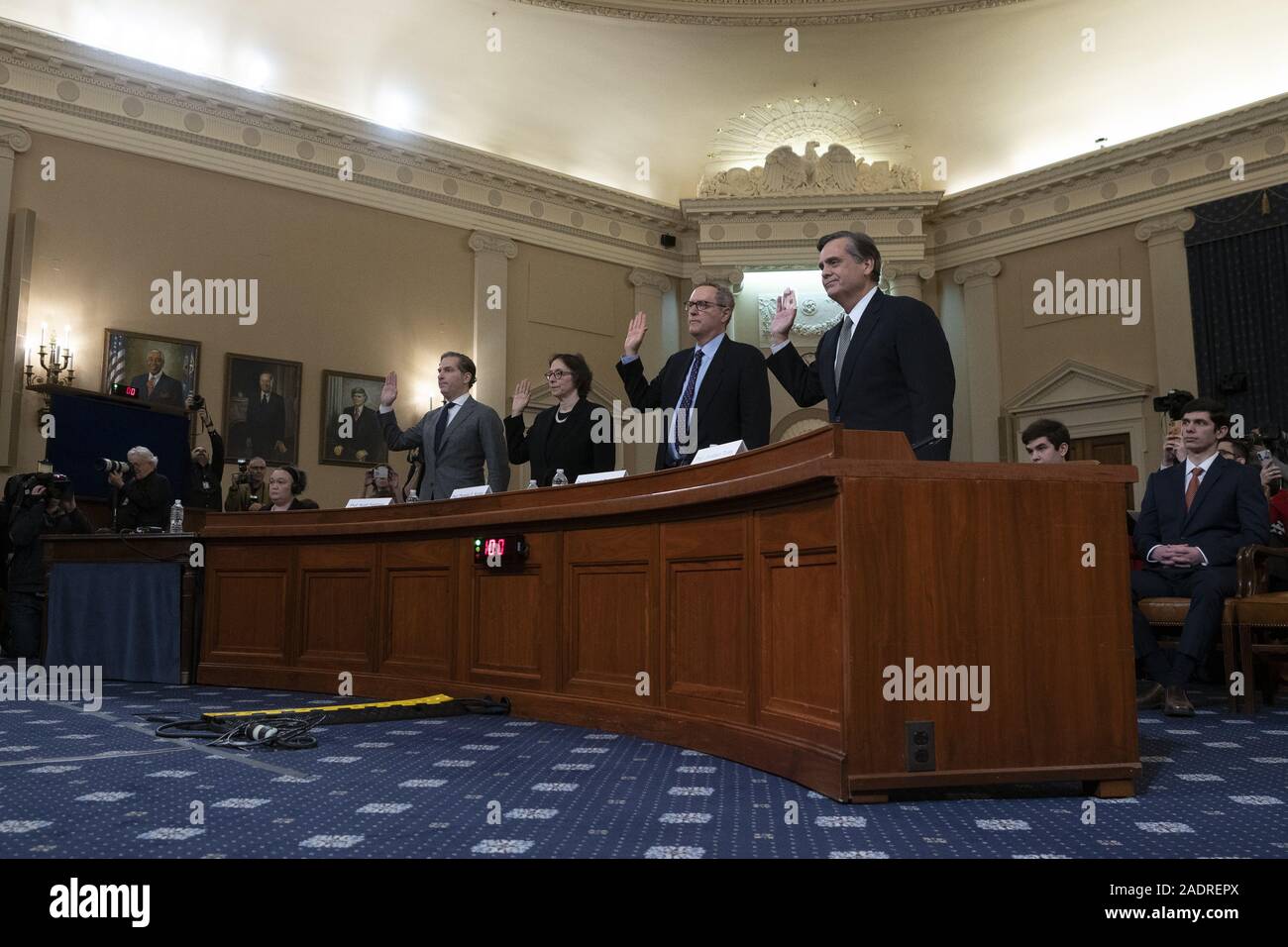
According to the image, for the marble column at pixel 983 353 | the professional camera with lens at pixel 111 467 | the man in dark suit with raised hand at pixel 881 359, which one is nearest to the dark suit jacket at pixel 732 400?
the man in dark suit with raised hand at pixel 881 359

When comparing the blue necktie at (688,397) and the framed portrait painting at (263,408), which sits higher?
the framed portrait painting at (263,408)

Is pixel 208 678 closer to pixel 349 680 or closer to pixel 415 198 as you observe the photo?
pixel 349 680

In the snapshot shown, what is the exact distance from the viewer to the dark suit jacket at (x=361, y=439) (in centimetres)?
1249

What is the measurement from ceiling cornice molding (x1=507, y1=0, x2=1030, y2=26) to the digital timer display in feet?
36.4

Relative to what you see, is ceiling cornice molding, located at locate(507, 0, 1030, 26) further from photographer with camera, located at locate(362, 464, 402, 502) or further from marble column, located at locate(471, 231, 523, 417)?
photographer with camera, located at locate(362, 464, 402, 502)

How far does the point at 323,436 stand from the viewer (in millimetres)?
12422

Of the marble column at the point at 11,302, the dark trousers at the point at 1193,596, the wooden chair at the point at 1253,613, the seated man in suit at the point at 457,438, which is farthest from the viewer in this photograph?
the marble column at the point at 11,302

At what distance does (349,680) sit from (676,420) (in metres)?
2.39

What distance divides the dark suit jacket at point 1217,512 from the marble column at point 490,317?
9866 millimetres

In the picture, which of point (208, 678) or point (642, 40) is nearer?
point (208, 678)

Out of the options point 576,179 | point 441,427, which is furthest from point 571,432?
point 576,179

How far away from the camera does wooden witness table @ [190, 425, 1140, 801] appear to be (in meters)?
2.82

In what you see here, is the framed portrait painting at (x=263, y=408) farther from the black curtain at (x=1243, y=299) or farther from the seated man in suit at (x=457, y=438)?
the black curtain at (x=1243, y=299)
